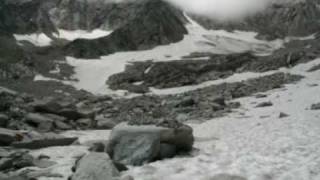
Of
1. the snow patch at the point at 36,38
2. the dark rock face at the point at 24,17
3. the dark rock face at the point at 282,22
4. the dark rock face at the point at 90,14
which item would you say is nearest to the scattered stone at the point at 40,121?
the snow patch at the point at 36,38

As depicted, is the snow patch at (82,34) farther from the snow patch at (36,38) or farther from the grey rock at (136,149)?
the grey rock at (136,149)

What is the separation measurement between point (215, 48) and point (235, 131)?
365 feet

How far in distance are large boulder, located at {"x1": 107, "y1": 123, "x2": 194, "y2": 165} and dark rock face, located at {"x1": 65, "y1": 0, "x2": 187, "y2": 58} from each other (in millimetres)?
90110

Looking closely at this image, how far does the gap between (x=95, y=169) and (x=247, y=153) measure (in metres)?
4.67

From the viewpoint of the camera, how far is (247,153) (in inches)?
518

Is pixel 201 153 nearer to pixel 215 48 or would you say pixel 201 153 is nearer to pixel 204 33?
pixel 215 48

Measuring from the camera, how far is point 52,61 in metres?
93.0

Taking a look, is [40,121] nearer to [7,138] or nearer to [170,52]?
[7,138]

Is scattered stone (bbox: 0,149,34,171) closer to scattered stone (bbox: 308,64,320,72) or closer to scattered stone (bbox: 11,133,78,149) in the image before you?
scattered stone (bbox: 11,133,78,149)

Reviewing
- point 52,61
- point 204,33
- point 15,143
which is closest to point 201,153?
point 15,143

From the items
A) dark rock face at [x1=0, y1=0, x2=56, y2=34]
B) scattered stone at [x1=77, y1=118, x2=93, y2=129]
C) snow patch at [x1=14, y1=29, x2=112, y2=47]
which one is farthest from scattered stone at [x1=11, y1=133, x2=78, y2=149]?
dark rock face at [x1=0, y1=0, x2=56, y2=34]

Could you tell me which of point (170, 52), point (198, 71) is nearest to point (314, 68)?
point (198, 71)

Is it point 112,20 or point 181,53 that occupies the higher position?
point 112,20

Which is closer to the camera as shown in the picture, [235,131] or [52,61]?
[235,131]
